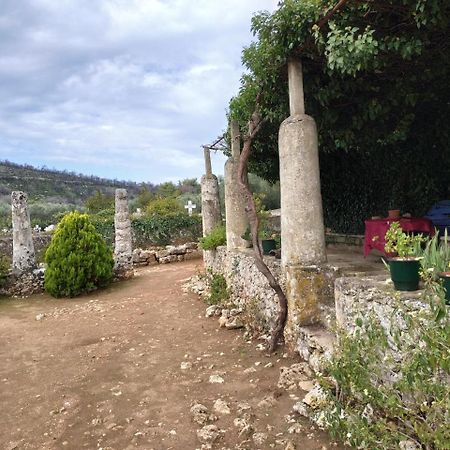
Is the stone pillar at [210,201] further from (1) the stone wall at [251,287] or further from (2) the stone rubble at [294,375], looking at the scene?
(2) the stone rubble at [294,375]

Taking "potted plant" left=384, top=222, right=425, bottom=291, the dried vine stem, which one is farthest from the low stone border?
"potted plant" left=384, top=222, right=425, bottom=291

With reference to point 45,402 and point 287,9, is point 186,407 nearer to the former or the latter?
point 45,402

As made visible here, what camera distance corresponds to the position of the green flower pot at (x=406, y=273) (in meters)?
2.97

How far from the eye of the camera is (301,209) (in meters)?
4.65

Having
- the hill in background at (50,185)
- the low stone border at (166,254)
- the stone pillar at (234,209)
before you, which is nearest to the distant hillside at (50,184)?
the hill in background at (50,185)

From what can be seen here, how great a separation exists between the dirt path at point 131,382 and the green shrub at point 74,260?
173 cm

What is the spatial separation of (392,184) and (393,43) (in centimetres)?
451

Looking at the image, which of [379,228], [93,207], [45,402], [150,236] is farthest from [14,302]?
[93,207]

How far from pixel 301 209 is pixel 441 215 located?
3.50m

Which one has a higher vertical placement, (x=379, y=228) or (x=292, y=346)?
(x=379, y=228)

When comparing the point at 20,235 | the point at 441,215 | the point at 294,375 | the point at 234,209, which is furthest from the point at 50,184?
the point at 294,375

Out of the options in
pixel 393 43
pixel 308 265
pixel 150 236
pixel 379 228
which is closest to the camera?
pixel 393 43

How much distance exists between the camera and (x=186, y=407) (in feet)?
12.7

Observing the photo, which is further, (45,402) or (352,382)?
(45,402)
